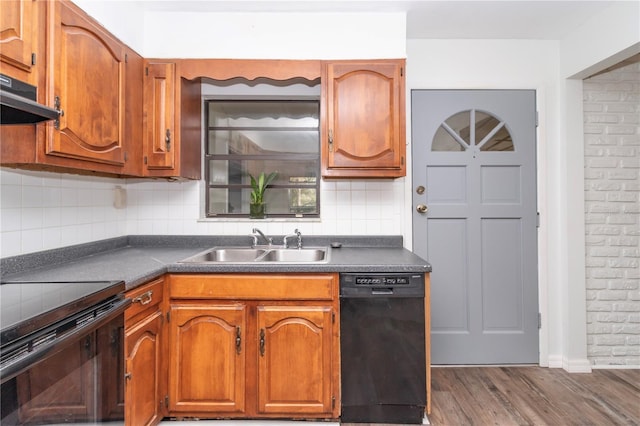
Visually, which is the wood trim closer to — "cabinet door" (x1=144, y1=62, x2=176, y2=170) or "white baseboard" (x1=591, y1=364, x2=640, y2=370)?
"cabinet door" (x1=144, y1=62, x2=176, y2=170)

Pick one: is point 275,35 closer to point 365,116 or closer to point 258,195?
point 365,116

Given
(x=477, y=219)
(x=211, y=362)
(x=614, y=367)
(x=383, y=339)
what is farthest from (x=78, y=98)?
(x=614, y=367)

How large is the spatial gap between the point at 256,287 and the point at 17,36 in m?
1.38

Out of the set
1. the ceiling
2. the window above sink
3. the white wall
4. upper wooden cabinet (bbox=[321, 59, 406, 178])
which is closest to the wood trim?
the white wall

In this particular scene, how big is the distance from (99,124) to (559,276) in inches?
→ 120

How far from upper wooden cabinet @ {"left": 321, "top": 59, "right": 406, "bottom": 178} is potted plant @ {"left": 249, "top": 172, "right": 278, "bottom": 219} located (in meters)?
0.65

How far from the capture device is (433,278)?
2.65 meters

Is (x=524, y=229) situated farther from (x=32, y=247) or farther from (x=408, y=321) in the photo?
(x=32, y=247)

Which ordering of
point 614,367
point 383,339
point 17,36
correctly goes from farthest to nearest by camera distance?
point 614,367 → point 383,339 → point 17,36

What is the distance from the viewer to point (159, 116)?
2.21 meters

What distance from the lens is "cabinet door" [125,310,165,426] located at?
1592mm

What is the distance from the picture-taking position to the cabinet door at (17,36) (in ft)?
4.06

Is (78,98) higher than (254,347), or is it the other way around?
(78,98)

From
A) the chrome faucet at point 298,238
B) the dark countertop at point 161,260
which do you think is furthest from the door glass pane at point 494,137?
the chrome faucet at point 298,238
